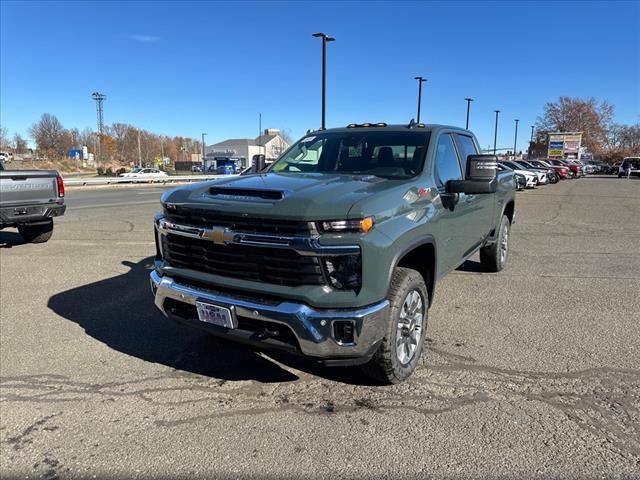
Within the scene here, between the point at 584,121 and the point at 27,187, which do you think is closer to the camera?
the point at 27,187

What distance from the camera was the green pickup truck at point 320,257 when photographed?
9.48 ft

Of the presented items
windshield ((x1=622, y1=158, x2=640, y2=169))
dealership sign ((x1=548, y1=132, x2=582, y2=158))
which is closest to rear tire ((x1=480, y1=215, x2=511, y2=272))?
windshield ((x1=622, y1=158, x2=640, y2=169))

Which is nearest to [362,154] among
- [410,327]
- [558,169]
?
[410,327]

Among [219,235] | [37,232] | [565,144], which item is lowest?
[37,232]

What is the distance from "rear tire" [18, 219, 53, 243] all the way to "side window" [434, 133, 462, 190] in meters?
7.87

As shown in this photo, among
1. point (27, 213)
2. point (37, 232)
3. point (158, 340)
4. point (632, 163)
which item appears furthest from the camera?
point (632, 163)

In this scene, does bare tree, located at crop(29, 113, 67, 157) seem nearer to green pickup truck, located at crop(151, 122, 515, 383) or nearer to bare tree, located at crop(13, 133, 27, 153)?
bare tree, located at crop(13, 133, 27, 153)

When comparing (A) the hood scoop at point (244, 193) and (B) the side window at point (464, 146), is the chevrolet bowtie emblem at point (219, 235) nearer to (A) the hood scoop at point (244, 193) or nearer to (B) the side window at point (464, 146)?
(A) the hood scoop at point (244, 193)

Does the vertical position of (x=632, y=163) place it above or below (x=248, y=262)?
above

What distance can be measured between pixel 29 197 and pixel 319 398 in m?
7.14

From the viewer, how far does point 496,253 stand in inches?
258

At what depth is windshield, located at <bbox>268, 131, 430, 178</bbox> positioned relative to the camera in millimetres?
4176

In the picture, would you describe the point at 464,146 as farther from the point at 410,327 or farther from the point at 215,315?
the point at 215,315

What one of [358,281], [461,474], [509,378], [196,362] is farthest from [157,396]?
[509,378]
